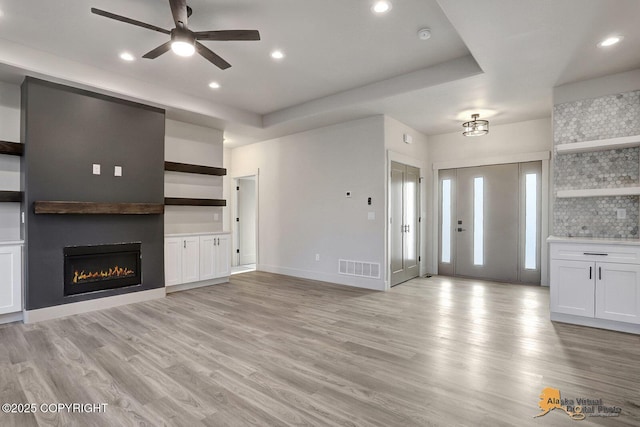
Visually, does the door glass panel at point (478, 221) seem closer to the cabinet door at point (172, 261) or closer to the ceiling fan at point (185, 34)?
the ceiling fan at point (185, 34)

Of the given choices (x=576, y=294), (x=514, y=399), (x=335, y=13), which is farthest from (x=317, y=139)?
(x=514, y=399)

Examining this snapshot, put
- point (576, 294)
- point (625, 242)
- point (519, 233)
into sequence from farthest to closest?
point (519, 233) < point (576, 294) < point (625, 242)

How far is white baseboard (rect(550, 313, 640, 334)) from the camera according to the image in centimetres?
335

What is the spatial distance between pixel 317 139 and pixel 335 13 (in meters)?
3.23

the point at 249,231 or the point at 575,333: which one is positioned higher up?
the point at 249,231

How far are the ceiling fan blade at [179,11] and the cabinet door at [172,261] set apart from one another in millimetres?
3378

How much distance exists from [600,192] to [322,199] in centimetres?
405

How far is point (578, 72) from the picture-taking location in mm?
3748

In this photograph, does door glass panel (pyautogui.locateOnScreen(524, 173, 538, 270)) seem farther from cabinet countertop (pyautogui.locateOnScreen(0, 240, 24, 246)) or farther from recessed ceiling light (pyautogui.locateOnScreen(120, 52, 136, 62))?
cabinet countertop (pyautogui.locateOnScreen(0, 240, 24, 246))

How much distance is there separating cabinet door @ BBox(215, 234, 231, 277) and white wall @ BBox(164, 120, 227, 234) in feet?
1.38

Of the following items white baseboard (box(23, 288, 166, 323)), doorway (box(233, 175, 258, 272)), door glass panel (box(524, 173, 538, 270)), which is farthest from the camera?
doorway (box(233, 175, 258, 272))

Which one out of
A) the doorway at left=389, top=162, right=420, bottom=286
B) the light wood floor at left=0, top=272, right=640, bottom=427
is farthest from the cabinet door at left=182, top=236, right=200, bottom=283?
the doorway at left=389, top=162, right=420, bottom=286

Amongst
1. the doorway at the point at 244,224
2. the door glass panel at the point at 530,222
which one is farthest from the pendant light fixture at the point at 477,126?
the doorway at the point at 244,224

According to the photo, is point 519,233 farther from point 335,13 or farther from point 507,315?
point 335,13
